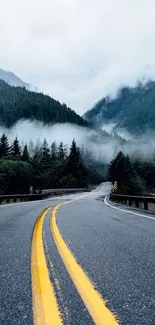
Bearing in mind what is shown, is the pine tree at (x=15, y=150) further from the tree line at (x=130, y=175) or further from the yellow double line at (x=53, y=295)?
the yellow double line at (x=53, y=295)

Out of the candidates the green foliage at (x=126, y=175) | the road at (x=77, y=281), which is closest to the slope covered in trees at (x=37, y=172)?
the green foliage at (x=126, y=175)

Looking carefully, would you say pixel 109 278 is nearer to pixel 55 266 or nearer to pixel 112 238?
pixel 55 266

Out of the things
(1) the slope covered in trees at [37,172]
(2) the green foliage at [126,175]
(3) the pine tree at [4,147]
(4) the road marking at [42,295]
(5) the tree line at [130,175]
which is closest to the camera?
(4) the road marking at [42,295]

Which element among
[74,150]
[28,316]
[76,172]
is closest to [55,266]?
[28,316]

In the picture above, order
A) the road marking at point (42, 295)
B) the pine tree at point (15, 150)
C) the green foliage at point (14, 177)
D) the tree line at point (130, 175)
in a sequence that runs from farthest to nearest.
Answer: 1. the pine tree at point (15, 150)
2. the green foliage at point (14, 177)
3. the tree line at point (130, 175)
4. the road marking at point (42, 295)

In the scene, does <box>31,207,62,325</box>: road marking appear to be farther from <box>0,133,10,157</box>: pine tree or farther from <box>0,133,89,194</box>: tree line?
<box>0,133,10,157</box>: pine tree

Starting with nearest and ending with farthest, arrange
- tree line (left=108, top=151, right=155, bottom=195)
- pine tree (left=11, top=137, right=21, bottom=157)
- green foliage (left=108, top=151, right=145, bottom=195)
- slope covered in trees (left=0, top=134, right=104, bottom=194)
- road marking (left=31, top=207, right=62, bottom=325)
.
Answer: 1. road marking (left=31, top=207, right=62, bottom=325)
2. tree line (left=108, top=151, right=155, bottom=195)
3. green foliage (left=108, top=151, right=145, bottom=195)
4. slope covered in trees (left=0, top=134, right=104, bottom=194)
5. pine tree (left=11, top=137, right=21, bottom=157)

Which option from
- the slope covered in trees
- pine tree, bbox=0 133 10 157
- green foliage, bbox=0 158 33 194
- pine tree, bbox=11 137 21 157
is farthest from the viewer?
pine tree, bbox=11 137 21 157

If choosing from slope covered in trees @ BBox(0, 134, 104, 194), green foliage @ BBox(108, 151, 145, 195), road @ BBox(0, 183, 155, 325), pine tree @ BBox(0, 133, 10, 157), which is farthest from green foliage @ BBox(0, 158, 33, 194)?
road @ BBox(0, 183, 155, 325)

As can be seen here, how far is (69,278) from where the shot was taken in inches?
128

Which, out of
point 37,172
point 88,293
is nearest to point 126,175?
point 37,172

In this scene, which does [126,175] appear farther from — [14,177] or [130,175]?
[14,177]

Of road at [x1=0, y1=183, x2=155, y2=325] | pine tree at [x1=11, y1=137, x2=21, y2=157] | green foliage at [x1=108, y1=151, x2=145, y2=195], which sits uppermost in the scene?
pine tree at [x1=11, y1=137, x2=21, y2=157]

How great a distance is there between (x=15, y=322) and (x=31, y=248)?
2.79m
